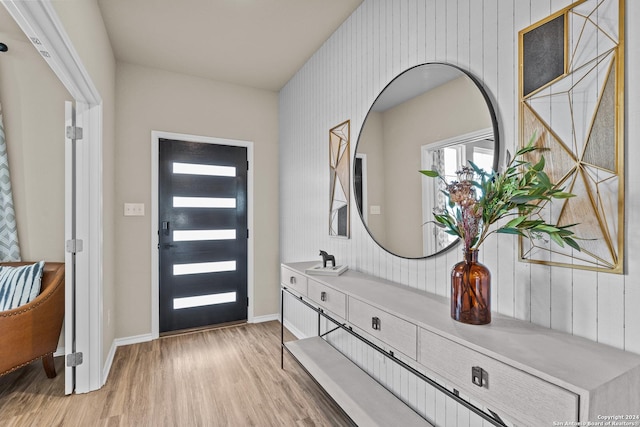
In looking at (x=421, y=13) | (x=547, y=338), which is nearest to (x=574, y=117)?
(x=547, y=338)

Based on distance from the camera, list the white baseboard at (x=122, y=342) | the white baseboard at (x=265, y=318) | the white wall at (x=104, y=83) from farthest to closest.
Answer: the white baseboard at (x=265, y=318) → the white baseboard at (x=122, y=342) → the white wall at (x=104, y=83)

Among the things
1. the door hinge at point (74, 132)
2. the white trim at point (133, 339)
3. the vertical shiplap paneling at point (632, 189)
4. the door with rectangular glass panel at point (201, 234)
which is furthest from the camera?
the door with rectangular glass panel at point (201, 234)

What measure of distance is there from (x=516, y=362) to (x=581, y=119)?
828 mm

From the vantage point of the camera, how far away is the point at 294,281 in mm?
2424

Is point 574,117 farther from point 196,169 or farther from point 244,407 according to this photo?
point 196,169

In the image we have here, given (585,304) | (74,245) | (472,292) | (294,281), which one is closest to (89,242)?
(74,245)

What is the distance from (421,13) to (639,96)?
3.77ft

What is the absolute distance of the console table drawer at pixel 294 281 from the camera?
226cm

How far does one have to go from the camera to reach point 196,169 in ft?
11.0

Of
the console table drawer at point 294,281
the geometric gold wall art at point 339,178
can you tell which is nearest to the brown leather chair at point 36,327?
the console table drawer at point 294,281

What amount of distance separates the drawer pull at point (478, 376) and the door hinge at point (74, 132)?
2621 millimetres

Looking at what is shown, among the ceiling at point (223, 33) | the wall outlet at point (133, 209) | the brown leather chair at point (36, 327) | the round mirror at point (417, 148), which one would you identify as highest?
the ceiling at point (223, 33)

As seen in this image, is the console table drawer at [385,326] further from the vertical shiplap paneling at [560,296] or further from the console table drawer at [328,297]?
the vertical shiplap paneling at [560,296]

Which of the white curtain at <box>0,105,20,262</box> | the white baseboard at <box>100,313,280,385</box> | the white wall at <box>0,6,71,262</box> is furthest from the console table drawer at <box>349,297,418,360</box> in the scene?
the white curtain at <box>0,105,20,262</box>
